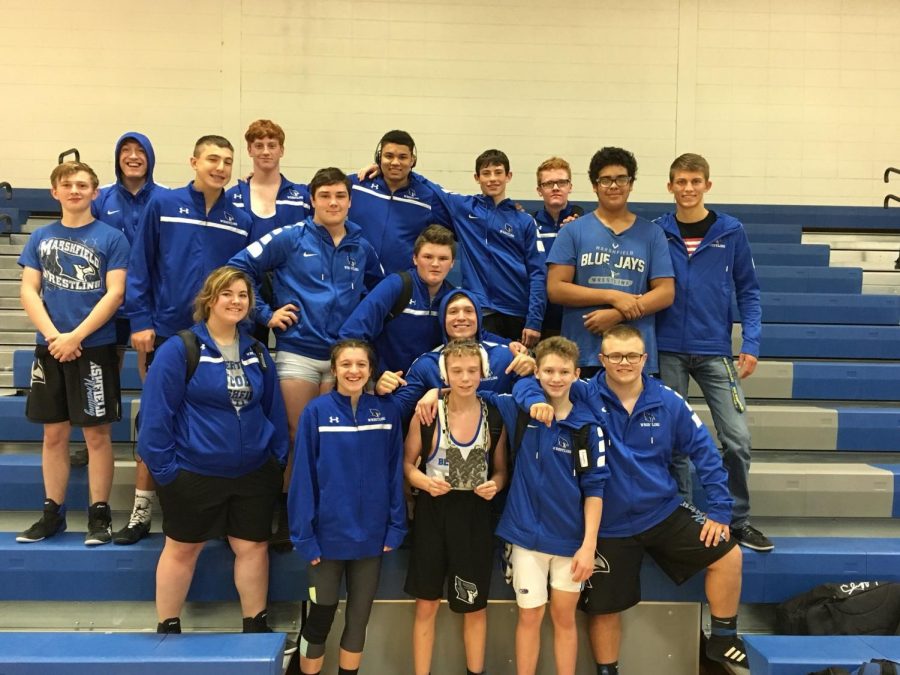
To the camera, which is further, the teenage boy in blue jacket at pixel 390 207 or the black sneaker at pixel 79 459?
the teenage boy in blue jacket at pixel 390 207

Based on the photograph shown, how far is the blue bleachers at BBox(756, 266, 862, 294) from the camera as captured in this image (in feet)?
17.1

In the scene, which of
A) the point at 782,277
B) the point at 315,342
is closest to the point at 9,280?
the point at 315,342

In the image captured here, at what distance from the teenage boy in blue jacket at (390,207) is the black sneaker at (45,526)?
193 cm

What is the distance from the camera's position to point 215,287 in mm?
2596

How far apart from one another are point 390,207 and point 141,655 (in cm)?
233

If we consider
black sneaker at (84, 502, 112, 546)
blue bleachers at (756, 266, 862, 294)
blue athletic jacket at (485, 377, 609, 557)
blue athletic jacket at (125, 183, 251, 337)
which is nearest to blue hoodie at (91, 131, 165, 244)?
blue athletic jacket at (125, 183, 251, 337)

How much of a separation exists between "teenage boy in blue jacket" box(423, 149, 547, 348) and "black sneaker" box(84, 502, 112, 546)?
203cm

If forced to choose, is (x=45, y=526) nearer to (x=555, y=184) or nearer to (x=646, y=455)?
(x=646, y=455)

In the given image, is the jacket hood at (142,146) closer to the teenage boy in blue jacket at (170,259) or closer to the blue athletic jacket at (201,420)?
the teenage boy in blue jacket at (170,259)

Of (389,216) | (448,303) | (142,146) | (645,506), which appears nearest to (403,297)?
(448,303)

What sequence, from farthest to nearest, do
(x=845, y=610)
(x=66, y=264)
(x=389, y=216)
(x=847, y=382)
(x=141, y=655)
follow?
(x=847, y=382)
(x=389, y=216)
(x=66, y=264)
(x=845, y=610)
(x=141, y=655)

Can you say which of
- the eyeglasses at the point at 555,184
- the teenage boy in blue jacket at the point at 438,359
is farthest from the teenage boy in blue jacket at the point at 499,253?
the teenage boy in blue jacket at the point at 438,359

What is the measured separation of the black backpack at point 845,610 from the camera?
2785mm

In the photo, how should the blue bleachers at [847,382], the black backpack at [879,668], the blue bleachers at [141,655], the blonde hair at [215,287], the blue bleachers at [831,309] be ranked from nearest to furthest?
the black backpack at [879,668] → the blue bleachers at [141,655] → the blonde hair at [215,287] → the blue bleachers at [847,382] → the blue bleachers at [831,309]
